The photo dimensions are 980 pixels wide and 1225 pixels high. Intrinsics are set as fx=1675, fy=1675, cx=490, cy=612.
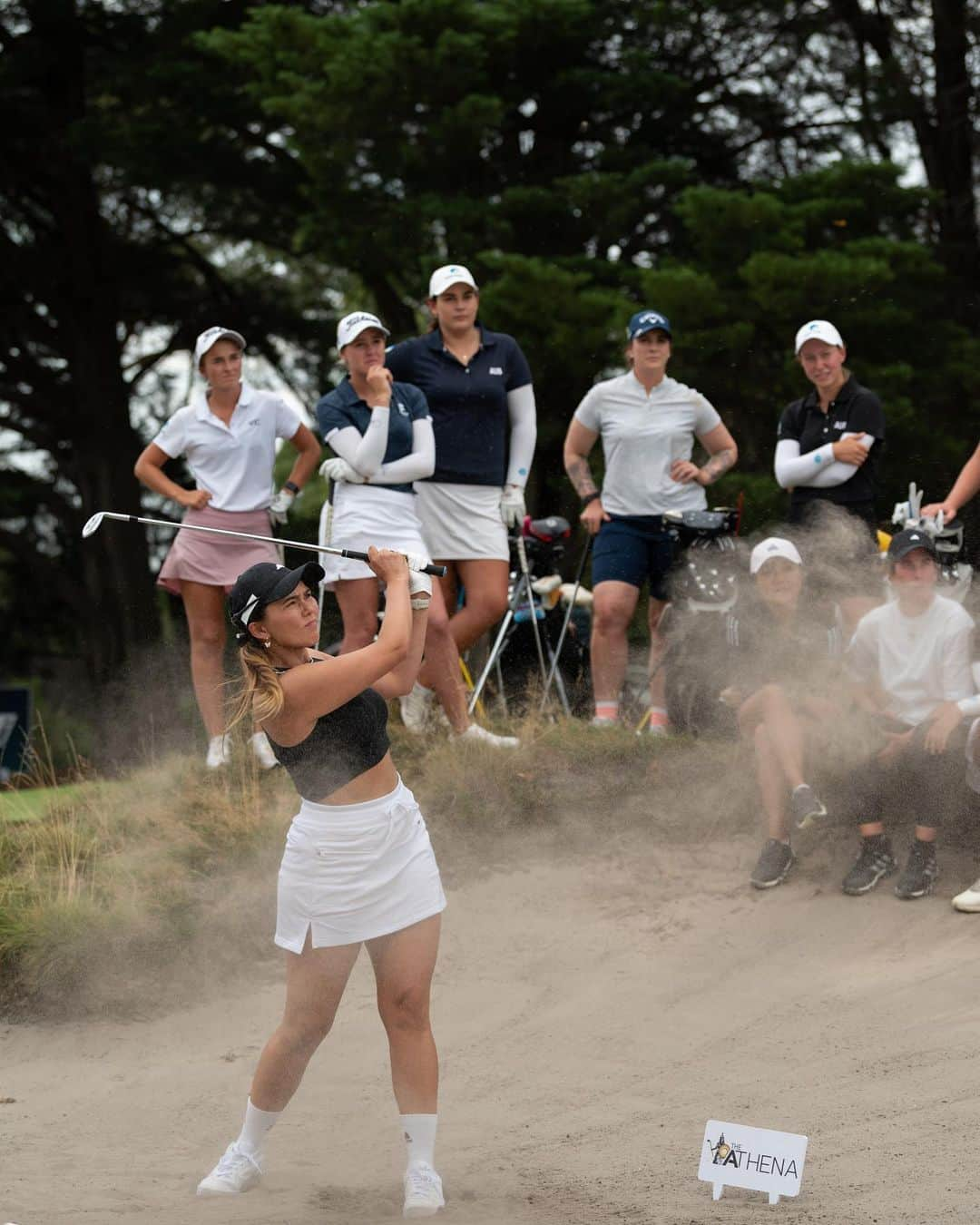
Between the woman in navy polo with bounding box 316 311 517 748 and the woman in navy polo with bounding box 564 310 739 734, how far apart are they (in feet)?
2.80

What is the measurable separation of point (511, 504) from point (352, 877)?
12.4 feet

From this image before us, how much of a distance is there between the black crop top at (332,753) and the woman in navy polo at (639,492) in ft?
11.7

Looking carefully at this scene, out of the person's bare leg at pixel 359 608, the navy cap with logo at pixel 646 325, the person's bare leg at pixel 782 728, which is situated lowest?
the person's bare leg at pixel 782 728

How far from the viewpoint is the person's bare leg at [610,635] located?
800 centimetres

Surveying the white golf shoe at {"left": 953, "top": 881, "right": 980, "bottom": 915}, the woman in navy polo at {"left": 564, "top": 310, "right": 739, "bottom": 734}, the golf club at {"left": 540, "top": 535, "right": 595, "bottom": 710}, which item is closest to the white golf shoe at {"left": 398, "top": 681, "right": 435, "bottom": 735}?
the golf club at {"left": 540, "top": 535, "right": 595, "bottom": 710}

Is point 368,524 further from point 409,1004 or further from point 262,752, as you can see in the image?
point 409,1004

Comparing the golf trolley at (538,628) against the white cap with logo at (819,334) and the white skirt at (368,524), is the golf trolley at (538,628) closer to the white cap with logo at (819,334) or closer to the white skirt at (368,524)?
the white skirt at (368,524)

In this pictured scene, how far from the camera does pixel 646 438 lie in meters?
8.09

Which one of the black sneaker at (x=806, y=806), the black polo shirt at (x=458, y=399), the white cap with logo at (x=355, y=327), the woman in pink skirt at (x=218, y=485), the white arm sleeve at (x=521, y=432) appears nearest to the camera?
the black sneaker at (x=806, y=806)

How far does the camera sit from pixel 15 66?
18500 mm

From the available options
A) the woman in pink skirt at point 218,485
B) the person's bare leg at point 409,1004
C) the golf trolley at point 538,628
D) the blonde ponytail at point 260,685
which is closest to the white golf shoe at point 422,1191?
the person's bare leg at point 409,1004

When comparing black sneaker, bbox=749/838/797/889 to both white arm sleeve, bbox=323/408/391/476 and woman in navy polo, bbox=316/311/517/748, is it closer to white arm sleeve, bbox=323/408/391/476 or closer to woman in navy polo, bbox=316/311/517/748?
woman in navy polo, bbox=316/311/517/748

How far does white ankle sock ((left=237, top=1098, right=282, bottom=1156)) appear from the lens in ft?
15.6

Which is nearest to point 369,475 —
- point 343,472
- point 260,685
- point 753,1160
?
point 343,472
